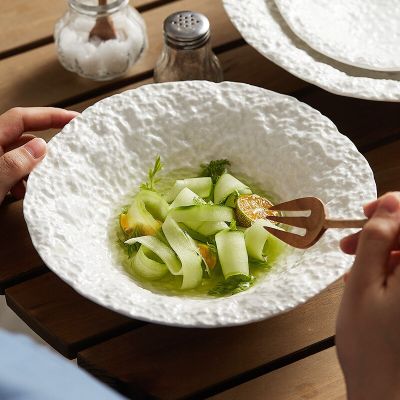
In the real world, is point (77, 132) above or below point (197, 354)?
above

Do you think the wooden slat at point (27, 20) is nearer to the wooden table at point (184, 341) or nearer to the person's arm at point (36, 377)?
the wooden table at point (184, 341)

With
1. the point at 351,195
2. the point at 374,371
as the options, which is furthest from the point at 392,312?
the point at 351,195

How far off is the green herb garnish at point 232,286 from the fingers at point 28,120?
0.36 metres

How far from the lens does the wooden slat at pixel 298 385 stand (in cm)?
105

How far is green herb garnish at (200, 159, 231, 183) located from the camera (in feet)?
4.11

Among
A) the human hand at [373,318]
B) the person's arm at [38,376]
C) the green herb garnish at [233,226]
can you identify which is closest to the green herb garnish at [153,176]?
the green herb garnish at [233,226]

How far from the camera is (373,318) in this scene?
2.94 ft

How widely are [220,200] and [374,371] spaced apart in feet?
1.20

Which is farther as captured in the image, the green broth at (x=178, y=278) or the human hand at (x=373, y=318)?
the green broth at (x=178, y=278)

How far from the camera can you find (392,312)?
2.91ft

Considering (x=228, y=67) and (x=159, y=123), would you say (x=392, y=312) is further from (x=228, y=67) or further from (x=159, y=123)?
(x=228, y=67)

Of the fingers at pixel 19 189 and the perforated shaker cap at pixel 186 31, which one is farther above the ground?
the perforated shaker cap at pixel 186 31

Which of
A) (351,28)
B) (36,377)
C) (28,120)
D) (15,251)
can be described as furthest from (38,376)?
(351,28)

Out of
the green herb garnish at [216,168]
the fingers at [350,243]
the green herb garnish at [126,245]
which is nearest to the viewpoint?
the fingers at [350,243]
